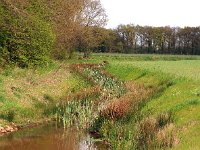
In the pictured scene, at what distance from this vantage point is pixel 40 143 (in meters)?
18.3

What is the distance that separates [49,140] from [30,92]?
281 inches

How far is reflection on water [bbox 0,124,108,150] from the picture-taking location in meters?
17.3

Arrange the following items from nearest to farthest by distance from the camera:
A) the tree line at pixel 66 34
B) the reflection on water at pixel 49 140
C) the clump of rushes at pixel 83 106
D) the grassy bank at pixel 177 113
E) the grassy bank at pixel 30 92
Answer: the grassy bank at pixel 177 113, the reflection on water at pixel 49 140, the clump of rushes at pixel 83 106, the grassy bank at pixel 30 92, the tree line at pixel 66 34

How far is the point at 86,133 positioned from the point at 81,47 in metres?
58.1

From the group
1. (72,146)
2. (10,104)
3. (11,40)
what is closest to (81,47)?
(11,40)

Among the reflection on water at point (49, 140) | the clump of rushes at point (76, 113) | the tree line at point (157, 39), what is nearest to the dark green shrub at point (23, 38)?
the clump of rushes at point (76, 113)

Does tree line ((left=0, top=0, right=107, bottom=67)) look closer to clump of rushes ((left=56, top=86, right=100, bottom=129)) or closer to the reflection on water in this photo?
clump of rushes ((left=56, top=86, right=100, bottom=129))

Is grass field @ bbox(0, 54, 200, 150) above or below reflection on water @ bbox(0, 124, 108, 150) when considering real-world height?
above

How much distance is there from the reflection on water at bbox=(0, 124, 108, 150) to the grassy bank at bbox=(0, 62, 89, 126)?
1.45 m

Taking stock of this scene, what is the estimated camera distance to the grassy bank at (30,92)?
2164 centimetres

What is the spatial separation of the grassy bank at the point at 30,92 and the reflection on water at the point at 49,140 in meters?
1.45

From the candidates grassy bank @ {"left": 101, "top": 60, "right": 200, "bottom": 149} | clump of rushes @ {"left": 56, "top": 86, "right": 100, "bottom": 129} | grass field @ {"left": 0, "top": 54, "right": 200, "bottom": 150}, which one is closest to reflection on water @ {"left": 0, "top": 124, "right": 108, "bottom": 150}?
clump of rushes @ {"left": 56, "top": 86, "right": 100, "bottom": 129}

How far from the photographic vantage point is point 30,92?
25.4m

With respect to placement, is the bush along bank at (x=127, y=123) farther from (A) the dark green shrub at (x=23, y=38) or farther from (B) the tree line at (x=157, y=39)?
(B) the tree line at (x=157, y=39)
